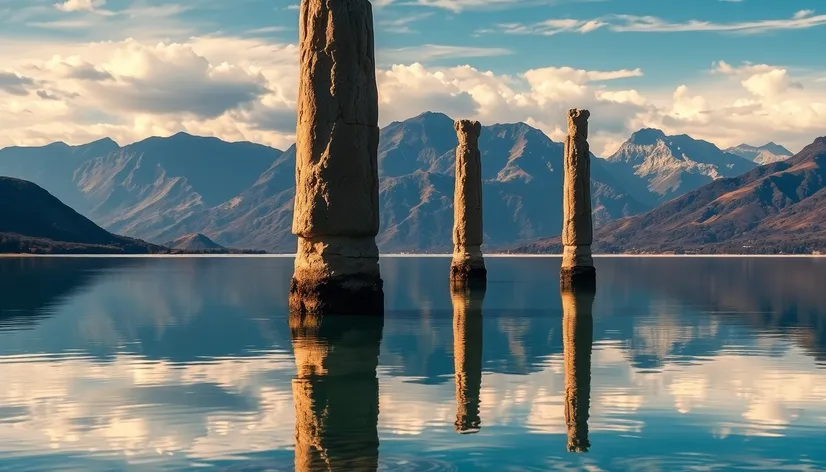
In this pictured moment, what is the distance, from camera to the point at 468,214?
63.4 metres

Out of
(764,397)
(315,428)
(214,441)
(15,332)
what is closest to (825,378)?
(764,397)

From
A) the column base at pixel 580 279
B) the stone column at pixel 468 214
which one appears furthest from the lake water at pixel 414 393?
the stone column at pixel 468 214

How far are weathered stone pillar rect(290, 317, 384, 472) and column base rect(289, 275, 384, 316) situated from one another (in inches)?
29.4

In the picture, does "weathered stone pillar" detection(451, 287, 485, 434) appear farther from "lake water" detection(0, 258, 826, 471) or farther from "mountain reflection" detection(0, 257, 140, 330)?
"mountain reflection" detection(0, 257, 140, 330)

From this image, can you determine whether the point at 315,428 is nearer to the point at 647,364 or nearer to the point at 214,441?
the point at 214,441

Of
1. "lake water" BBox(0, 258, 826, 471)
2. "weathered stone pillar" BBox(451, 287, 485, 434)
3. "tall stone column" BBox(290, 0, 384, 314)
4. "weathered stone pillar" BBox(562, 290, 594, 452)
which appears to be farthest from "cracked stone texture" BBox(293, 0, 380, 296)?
"weathered stone pillar" BBox(562, 290, 594, 452)

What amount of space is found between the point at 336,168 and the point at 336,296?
12.9ft

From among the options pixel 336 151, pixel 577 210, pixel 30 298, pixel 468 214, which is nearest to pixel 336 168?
pixel 336 151

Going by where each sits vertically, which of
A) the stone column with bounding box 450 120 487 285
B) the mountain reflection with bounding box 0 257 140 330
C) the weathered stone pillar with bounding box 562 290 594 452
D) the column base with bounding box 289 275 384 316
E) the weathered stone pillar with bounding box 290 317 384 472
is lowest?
the weathered stone pillar with bounding box 562 290 594 452

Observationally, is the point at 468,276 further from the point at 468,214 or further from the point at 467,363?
the point at 467,363

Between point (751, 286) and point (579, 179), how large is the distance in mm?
17239

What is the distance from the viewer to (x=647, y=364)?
2427 cm

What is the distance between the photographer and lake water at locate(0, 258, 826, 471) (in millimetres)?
14430

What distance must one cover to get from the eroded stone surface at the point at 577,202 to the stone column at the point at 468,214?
16.5 feet
